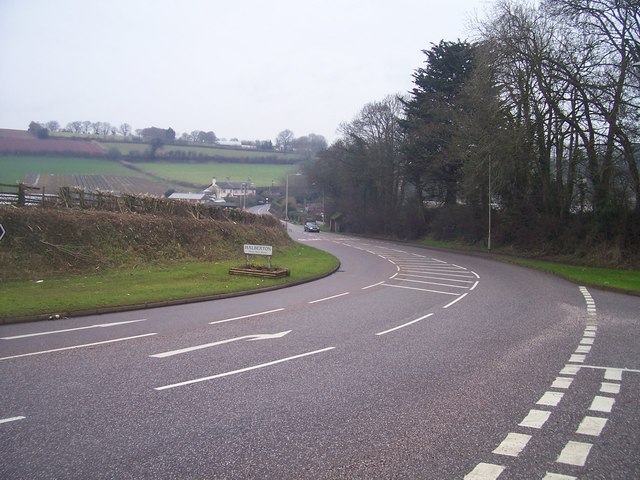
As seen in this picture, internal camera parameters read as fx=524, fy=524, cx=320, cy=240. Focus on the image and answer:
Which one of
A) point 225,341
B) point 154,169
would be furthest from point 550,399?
point 154,169

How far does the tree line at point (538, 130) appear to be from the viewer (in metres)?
29.5

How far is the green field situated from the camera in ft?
128

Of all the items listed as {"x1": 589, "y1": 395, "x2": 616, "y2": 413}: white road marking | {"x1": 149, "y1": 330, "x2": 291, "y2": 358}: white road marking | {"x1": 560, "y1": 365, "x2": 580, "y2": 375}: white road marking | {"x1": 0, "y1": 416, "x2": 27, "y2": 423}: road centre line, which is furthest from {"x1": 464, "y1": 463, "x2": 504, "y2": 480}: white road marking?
{"x1": 149, "y1": 330, "x2": 291, "y2": 358}: white road marking

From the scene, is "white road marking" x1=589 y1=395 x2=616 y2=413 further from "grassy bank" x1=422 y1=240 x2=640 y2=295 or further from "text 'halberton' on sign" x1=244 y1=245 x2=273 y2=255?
"text 'halberton' on sign" x1=244 y1=245 x2=273 y2=255

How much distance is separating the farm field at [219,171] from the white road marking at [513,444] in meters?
54.8

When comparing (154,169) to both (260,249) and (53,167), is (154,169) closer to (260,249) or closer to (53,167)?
(53,167)

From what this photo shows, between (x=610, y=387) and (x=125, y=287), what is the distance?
1539cm

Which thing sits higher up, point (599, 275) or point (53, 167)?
point (53, 167)

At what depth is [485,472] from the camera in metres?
4.41

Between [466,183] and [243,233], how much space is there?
16.9 m

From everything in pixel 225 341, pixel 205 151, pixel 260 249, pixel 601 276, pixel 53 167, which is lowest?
pixel 225 341

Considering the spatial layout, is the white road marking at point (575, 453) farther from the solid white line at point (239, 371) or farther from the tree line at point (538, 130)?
the tree line at point (538, 130)

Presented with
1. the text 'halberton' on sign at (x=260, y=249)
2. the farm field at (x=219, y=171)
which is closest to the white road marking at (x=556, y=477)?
the text 'halberton' on sign at (x=260, y=249)

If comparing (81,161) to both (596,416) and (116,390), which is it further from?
(596,416)
